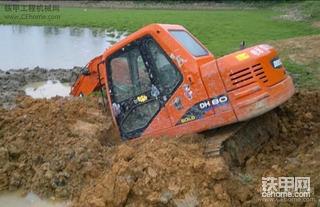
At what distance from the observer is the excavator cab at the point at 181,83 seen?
24.8ft

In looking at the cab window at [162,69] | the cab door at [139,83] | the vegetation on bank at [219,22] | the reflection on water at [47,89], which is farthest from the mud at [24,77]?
the cab window at [162,69]

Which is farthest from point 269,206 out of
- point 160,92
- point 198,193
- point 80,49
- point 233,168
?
point 80,49

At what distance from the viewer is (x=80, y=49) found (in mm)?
22828

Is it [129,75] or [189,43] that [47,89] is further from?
[189,43]

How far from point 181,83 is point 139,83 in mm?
831

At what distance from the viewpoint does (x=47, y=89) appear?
14.9 metres

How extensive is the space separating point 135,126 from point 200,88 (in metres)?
1.54

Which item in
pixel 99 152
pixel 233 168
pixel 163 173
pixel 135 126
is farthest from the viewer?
pixel 135 126

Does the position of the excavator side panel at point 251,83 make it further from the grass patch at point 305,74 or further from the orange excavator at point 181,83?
the grass patch at point 305,74

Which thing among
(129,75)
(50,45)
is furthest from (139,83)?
(50,45)

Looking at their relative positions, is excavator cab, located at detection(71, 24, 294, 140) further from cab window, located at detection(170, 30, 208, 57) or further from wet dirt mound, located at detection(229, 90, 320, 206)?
wet dirt mound, located at detection(229, 90, 320, 206)

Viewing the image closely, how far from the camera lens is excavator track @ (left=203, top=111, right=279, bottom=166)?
25.1 ft

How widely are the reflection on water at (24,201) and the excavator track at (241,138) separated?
2497 mm

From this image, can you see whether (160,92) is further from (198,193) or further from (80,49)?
(80,49)
